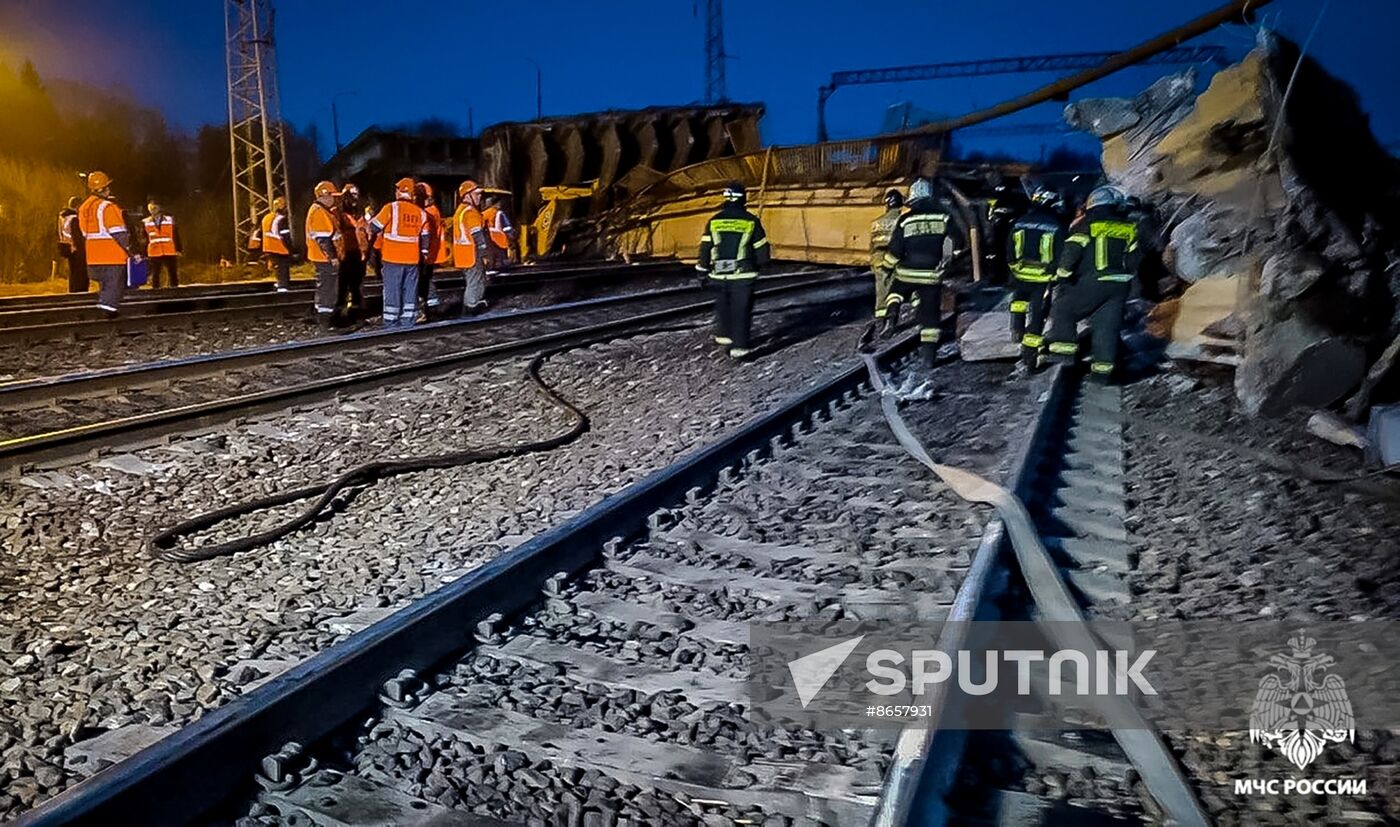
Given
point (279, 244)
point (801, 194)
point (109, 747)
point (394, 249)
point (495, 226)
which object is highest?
point (801, 194)

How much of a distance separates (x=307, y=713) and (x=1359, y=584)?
12.7 ft

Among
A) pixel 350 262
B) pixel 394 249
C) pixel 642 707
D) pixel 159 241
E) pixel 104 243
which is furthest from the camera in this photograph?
pixel 159 241

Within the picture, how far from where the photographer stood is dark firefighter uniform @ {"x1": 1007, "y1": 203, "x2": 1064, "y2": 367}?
8781mm

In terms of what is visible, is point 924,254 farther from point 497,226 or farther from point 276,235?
point 276,235

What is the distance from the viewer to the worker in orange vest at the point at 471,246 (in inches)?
525

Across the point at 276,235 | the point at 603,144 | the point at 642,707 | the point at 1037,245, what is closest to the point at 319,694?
the point at 642,707

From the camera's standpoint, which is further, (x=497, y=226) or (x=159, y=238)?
(x=159, y=238)

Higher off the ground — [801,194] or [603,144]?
[603,144]

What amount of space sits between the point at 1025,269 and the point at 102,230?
10.4 metres

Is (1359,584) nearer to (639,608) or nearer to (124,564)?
(639,608)

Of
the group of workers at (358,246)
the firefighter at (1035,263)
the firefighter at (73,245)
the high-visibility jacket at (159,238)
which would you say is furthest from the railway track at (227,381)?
the high-visibility jacket at (159,238)

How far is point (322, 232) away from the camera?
12016 mm

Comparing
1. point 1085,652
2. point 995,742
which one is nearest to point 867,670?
point 995,742

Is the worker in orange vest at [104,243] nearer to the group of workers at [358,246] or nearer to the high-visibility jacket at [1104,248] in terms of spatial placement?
the group of workers at [358,246]
